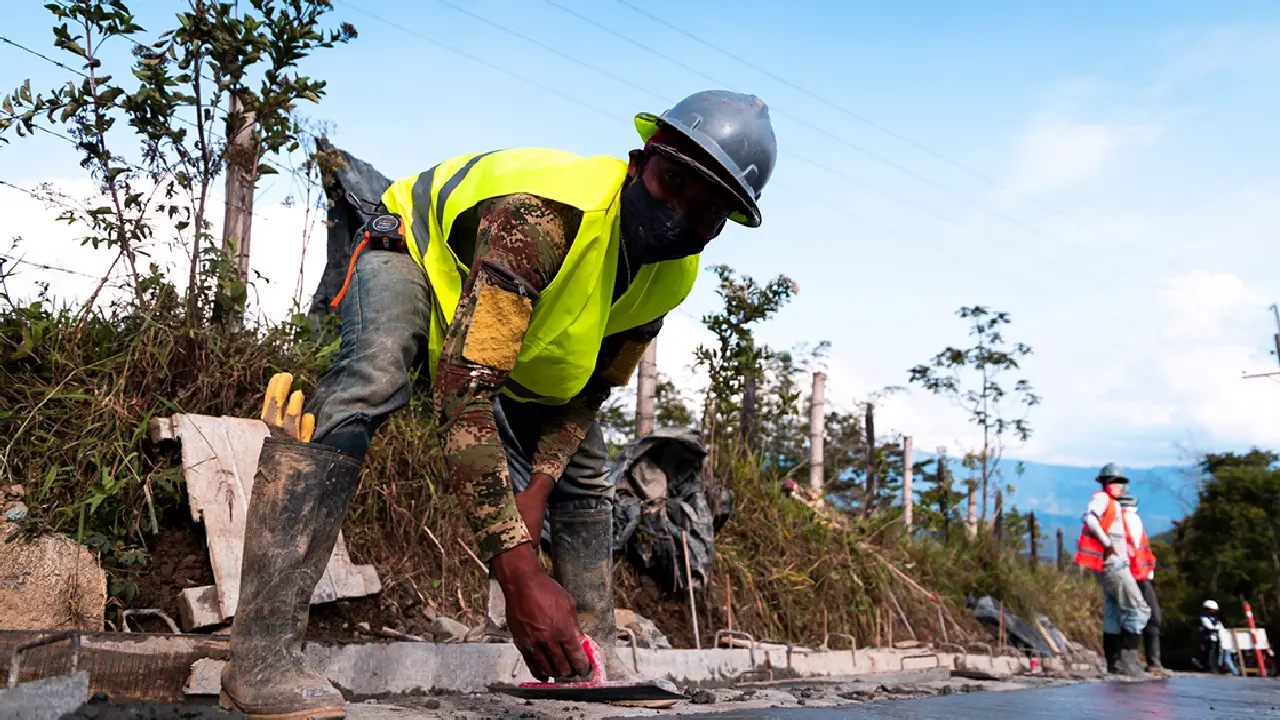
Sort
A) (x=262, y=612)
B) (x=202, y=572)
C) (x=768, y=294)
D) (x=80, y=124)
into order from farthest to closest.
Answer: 1. (x=768, y=294)
2. (x=80, y=124)
3. (x=202, y=572)
4. (x=262, y=612)

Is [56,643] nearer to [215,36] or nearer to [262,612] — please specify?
[262,612]

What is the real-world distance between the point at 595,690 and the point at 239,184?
3.47m

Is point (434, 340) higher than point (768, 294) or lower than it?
lower

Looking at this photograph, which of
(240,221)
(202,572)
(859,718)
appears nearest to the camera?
(859,718)

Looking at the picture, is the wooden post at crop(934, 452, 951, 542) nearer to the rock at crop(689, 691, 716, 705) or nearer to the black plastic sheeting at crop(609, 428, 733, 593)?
the black plastic sheeting at crop(609, 428, 733, 593)

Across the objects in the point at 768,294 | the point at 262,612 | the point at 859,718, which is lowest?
the point at 859,718

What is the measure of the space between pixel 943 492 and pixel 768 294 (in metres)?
8.64

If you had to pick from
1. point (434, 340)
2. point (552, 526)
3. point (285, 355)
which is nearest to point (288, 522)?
point (434, 340)

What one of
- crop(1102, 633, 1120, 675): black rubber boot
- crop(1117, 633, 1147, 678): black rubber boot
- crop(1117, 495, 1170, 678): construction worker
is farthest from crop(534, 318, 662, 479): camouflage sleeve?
crop(1102, 633, 1120, 675): black rubber boot

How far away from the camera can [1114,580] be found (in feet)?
35.4

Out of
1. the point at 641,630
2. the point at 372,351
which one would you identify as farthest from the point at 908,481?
the point at 372,351

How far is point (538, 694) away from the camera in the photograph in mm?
2707

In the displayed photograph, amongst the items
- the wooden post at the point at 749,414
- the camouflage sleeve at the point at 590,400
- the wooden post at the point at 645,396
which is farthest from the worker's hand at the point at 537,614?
the wooden post at the point at 749,414

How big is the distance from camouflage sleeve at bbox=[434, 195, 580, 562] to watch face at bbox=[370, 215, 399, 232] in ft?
1.55
